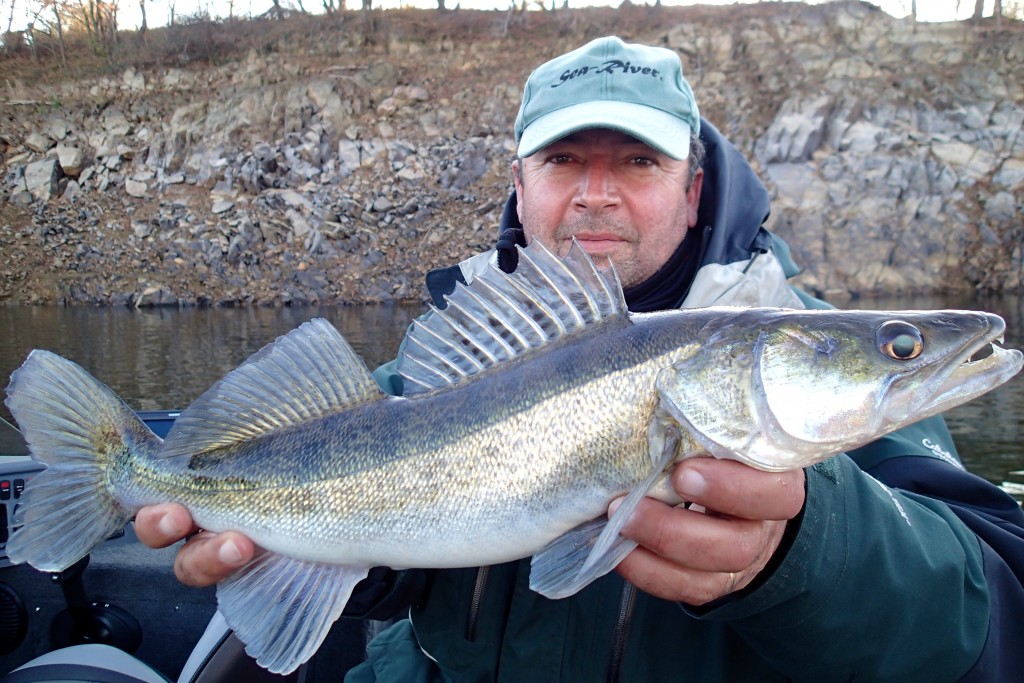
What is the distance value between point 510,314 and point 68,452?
1.56 meters

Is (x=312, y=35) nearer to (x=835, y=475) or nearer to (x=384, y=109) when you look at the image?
(x=384, y=109)

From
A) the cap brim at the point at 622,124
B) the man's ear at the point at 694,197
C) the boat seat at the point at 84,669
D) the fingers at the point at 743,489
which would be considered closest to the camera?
the fingers at the point at 743,489

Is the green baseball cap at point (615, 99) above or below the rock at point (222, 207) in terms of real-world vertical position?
above

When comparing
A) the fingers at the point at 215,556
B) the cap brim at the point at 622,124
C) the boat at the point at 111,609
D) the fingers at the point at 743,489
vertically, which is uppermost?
the cap brim at the point at 622,124

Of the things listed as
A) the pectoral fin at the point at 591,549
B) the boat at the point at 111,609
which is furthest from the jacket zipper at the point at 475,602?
the boat at the point at 111,609

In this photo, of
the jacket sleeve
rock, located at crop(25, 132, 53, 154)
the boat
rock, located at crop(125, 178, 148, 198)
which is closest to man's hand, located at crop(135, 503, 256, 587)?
the boat

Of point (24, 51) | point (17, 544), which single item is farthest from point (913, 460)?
point (24, 51)

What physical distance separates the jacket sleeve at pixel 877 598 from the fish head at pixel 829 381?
135mm

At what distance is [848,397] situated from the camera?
1.89 meters

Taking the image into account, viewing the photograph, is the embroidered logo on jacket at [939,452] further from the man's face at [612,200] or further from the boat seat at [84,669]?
the boat seat at [84,669]

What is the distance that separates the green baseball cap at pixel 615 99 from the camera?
3.20 m

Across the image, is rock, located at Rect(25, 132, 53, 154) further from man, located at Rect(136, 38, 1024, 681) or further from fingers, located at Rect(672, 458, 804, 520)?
fingers, located at Rect(672, 458, 804, 520)

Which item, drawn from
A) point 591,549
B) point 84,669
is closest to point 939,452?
point 591,549

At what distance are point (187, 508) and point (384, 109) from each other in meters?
32.3
